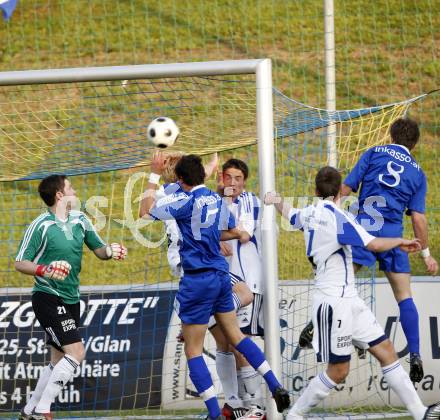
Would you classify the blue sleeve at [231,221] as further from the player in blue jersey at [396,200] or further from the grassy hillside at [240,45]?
the grassy hillside at [240,45]

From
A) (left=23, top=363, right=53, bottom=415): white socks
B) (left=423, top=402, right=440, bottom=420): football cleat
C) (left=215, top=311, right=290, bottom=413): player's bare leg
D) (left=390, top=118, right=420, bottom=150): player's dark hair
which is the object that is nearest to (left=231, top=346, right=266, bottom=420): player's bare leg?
(left=215, top=311, right=290, bottom=413): player's bare leg

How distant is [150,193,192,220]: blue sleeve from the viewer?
22.2 feet

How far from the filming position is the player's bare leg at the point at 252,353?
6.79m

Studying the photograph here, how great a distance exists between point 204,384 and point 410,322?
1703 mm

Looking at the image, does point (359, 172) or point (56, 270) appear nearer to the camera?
point (56, 270)

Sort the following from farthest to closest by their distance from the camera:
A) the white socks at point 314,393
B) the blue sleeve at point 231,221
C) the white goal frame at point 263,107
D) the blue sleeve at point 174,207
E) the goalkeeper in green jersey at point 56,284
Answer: the goalkeeper in green jersey at point 56,284, the white goal frame at point 263,107, the blue sleeve at point 231,221, the blue sleeve at point 174,207, the white socks at point 314,393

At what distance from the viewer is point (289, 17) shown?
14.7 meters

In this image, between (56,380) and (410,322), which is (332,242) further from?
(56,380)

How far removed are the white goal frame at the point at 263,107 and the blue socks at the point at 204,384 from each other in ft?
1.86

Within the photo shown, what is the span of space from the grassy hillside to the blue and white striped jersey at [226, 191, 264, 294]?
400 centimetres

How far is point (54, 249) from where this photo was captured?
7.46m

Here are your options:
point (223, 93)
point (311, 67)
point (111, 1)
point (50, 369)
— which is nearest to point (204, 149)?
point (223, 93)

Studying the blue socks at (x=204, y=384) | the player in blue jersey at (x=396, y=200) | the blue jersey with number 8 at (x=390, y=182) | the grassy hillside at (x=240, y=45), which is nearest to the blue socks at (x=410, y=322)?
the player in blue jersey at (x=396, y=200)

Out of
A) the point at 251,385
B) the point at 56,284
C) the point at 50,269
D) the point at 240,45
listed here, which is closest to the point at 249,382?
the point at 251,385
